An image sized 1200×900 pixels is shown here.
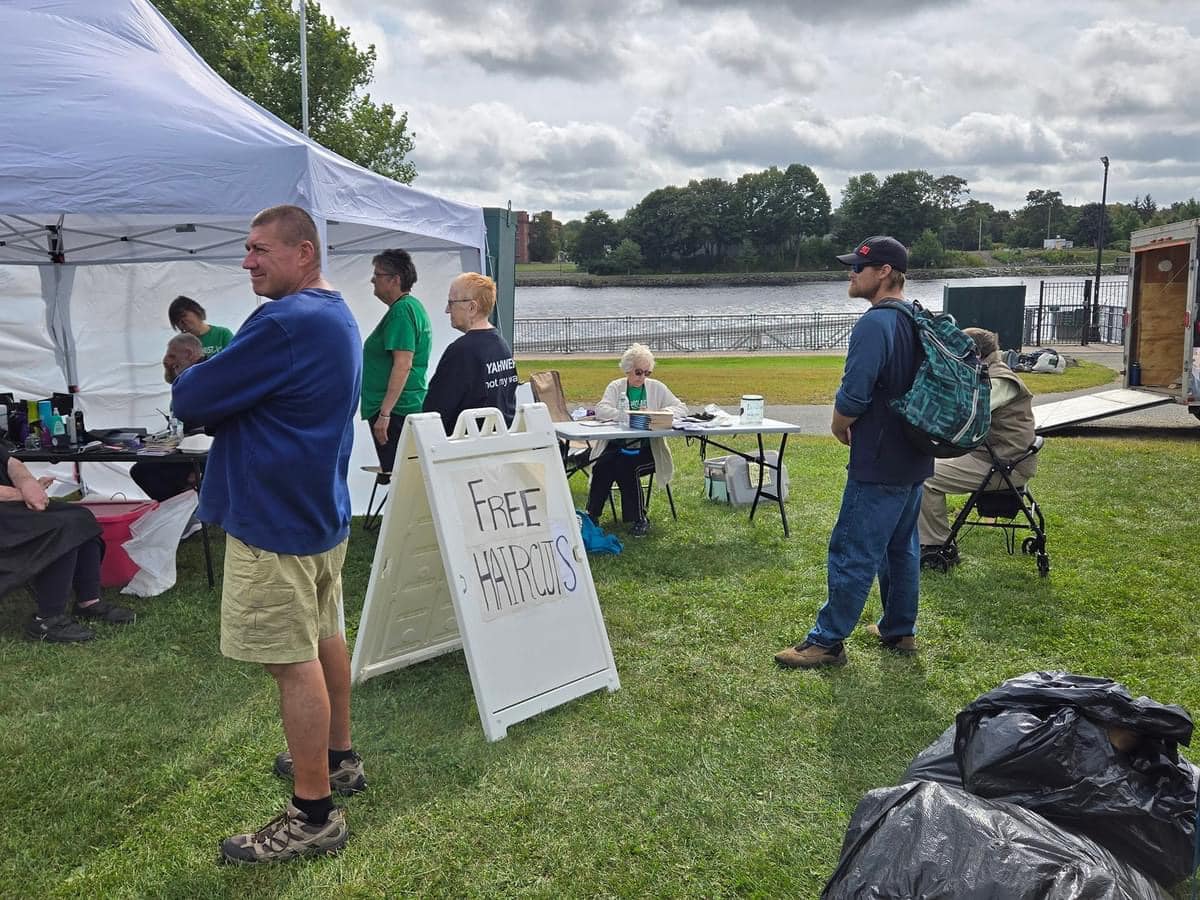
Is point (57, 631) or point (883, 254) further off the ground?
point (883, 254)

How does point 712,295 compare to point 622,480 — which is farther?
point 712,295

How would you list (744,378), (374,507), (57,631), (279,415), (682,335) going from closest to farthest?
(279,415)
(57,631)
(374,507)
(744,378)
(682,335)

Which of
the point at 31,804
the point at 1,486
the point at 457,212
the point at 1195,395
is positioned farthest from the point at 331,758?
the point at 1195,395

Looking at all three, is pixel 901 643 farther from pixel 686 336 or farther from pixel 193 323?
pixel 686 336

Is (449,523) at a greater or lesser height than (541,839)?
Answer: greater

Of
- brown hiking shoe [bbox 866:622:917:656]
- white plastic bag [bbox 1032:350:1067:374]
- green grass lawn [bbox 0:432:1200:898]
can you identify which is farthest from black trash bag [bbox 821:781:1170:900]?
white plastic bag [bbox 1032:350:1067:374]

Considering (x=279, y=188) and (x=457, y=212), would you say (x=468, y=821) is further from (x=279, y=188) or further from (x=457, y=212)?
(x=457, y=212)

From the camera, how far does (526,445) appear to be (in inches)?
151

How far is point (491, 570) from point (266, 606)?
1139mm

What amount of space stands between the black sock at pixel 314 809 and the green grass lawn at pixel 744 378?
11.1m

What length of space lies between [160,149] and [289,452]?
9.56 ft

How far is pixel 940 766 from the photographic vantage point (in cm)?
267

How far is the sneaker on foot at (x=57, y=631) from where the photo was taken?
4492 millimetres

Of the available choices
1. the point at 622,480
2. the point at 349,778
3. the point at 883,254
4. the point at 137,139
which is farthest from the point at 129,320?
the point at 883,254
